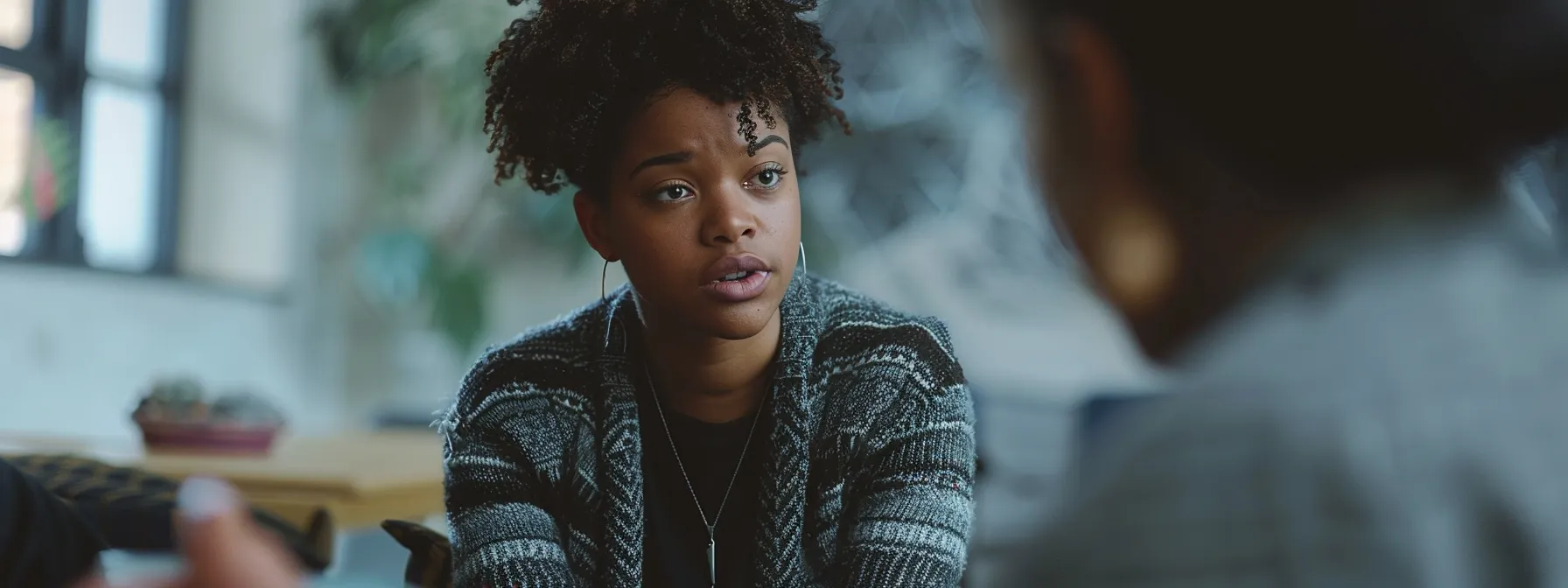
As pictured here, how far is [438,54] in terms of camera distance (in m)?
4.62

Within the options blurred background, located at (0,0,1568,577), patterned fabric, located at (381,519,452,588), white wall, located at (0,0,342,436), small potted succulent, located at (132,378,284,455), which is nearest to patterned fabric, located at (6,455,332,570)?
patterned fabric, located at (381,519,452,588)

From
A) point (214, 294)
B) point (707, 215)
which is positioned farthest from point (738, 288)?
point (214, 294)

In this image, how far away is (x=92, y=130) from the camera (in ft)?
14.1

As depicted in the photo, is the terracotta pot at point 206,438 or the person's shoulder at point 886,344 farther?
the terracotta pot at point 206,438

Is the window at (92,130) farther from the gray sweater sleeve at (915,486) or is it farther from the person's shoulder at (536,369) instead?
the gray sweater sleeve at (915,486)

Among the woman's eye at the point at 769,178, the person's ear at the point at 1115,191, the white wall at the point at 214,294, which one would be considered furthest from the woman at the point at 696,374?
the white wall at the point at 214,294

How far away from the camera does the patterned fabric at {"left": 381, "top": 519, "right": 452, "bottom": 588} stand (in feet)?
4.42

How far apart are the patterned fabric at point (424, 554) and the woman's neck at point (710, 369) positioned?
0.25 m

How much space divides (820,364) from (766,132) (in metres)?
0.22

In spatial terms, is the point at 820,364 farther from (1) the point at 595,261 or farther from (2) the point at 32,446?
(1) the point at 595,261

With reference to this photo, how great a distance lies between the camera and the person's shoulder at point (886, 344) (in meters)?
1.28

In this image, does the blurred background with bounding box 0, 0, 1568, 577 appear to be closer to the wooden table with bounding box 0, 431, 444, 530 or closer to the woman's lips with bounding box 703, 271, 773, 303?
the wooden table with bounding box 0, 431, 444, 530

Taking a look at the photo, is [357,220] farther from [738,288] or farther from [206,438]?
[738,288]

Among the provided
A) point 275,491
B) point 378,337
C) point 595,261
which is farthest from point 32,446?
point 378,337
